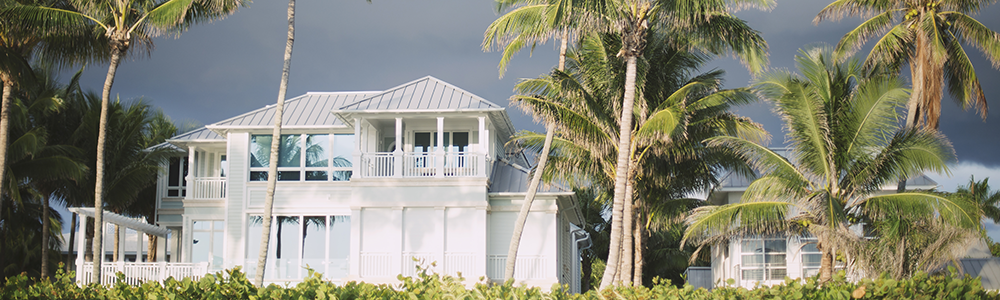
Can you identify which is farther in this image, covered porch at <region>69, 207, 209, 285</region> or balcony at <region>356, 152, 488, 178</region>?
balcony at <region>356, 152, 488, 178</region>

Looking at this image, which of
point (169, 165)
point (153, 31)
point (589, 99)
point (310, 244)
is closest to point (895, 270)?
point (589, 99)

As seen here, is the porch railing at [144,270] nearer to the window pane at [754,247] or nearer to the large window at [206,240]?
the large window at [206,240]

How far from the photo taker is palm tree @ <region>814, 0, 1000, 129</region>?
56.2 ft

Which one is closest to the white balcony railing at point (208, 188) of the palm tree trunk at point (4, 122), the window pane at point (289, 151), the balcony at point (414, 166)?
the window pane at point (289, 151)

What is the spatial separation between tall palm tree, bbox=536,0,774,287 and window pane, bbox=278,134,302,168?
10.6m

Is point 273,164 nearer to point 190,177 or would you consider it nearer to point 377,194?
point 377,194

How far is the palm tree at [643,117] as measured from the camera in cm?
1736

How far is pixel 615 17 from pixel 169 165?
18166 millimetres

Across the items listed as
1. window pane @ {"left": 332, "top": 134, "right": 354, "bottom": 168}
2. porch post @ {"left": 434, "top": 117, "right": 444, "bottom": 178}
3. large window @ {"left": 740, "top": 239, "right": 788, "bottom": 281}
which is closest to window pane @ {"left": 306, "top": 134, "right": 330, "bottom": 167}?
window pane @ {"left": 332, "top": 134, "right": 354, "bottom": 168}

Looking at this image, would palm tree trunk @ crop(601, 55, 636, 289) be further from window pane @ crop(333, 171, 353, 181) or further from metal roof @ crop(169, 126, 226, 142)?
metal roof @ crop(169, 126, 226, 142)

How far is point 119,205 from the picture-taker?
84.9 ft

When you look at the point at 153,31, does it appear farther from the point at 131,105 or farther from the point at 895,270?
the point at 895,270

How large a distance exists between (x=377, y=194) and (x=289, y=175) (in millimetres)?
3360

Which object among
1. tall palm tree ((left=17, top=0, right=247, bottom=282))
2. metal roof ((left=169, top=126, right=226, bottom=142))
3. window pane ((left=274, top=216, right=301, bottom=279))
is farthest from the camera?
metal roof ((left=169, top=126, right=226, bottom=142))
